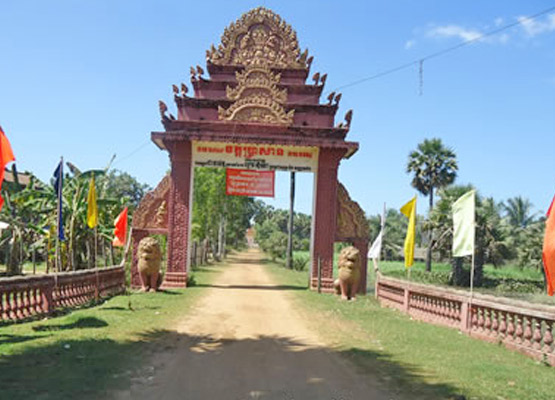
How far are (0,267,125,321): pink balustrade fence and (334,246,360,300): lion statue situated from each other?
7.12 meters

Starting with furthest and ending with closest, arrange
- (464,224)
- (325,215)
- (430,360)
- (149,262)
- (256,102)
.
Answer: (325,215) < (256,102) < (149,262) < (464,224) < (430,360)

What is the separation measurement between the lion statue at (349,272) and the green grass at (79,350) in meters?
6.09

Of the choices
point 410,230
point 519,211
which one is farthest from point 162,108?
point 519,211

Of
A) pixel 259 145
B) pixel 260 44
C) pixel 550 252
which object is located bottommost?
pixel 550 252

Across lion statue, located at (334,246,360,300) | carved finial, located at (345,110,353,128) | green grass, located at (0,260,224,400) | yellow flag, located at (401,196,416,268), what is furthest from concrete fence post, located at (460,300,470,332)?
carved finial, located at (345,110,353,128)

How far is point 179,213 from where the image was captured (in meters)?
17.4

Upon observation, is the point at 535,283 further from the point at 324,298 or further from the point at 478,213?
the point at 324,298

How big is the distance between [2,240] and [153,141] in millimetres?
7288

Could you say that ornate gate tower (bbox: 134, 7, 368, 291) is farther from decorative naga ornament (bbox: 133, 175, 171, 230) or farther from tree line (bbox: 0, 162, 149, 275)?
tree line (bbox: 0, 162, 149, 275)

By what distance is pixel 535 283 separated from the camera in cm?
3011

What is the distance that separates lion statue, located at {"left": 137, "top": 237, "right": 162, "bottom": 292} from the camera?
15.2m

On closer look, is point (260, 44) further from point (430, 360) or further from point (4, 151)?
point (430, 360)

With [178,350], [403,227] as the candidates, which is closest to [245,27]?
[178,350]

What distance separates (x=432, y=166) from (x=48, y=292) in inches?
1361
